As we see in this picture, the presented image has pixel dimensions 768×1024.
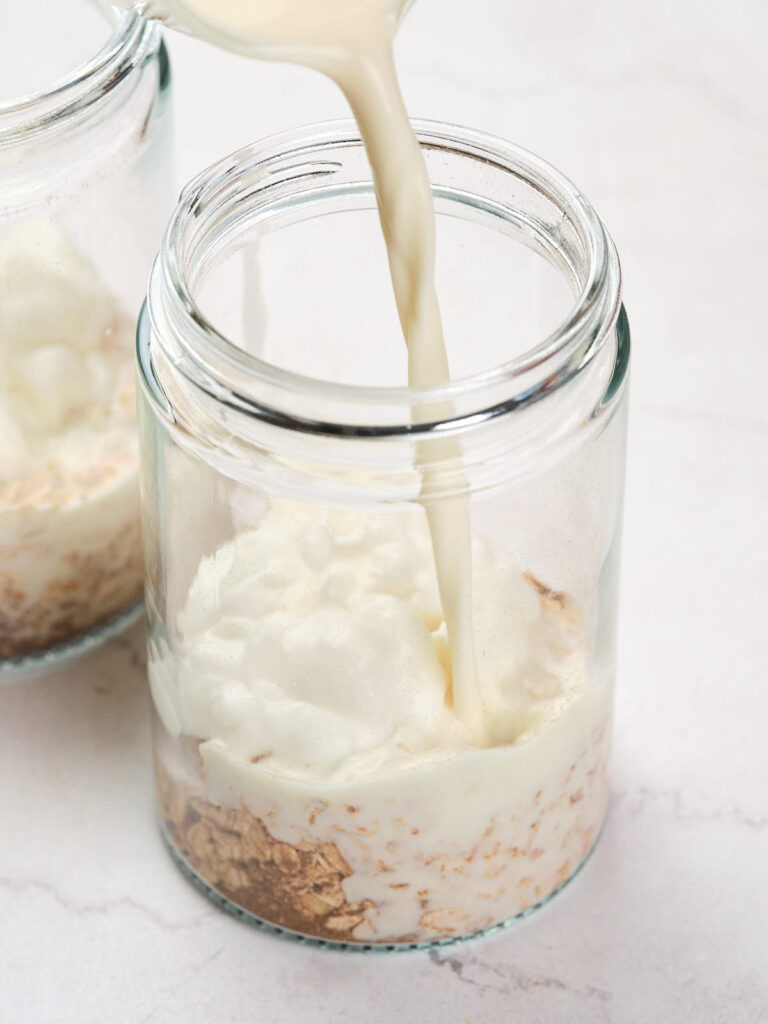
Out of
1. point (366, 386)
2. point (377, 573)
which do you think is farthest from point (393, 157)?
point (377, 573)

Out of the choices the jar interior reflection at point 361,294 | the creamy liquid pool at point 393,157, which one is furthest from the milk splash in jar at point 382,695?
the jar interior reflection at point 361,294

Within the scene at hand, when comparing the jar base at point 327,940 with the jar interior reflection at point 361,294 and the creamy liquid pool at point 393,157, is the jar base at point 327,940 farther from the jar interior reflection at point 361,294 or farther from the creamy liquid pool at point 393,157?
the jar interior reflection at point 361,294

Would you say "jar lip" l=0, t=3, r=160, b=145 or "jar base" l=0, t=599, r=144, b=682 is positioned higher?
"jar lip" l=0, t=3, r=160, b=145

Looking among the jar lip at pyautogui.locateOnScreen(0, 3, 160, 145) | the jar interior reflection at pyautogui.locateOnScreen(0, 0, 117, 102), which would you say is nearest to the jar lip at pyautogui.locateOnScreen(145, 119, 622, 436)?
the jar lip at pyautogui.locateOnScreen(0, 3, 160, 145)

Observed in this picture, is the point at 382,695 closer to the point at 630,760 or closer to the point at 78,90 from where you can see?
the point at 630,760

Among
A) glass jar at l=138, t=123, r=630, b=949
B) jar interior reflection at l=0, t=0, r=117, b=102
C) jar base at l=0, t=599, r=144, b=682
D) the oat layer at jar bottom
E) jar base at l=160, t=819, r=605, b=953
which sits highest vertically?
jar interior reflection at l=0, t=0, r=117, b=102

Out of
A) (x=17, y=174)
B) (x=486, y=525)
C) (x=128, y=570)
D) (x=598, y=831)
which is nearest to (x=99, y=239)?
(x=17, y=174)

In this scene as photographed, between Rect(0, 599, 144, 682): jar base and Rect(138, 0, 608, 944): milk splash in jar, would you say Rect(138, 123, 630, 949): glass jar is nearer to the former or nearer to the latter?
Rect(138, 0, 608, 944): milk splash in jar

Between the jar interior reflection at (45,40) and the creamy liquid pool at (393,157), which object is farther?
the jar interior reflection at (45,40)
